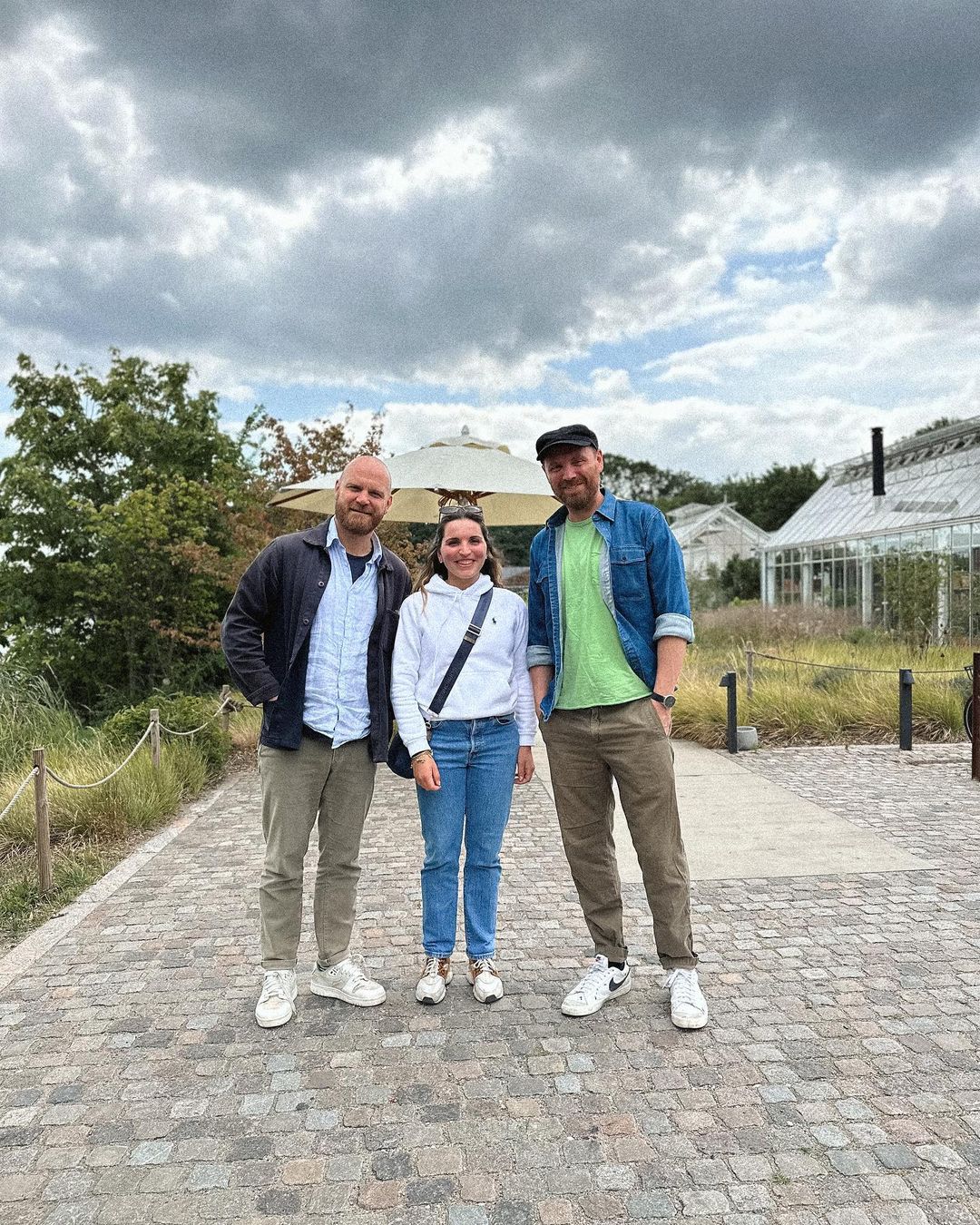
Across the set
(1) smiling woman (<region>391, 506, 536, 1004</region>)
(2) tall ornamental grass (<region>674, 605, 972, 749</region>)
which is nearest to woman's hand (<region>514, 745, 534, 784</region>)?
(1) smiling woman (<region>391, 506, 536, 1004</region>)

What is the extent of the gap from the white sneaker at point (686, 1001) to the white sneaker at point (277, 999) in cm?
136

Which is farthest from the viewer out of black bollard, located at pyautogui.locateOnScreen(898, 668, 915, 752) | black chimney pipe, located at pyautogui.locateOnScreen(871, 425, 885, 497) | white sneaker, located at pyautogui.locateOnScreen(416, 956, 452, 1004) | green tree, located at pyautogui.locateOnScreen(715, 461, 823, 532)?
green tree, located at pyautogui.locateOnScreen(715, 461, 823, 532)

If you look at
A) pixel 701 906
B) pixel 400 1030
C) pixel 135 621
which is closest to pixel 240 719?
pixel 135 621

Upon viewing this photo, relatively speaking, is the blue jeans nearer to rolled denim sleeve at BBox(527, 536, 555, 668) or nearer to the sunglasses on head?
rolled denim sleeve at BBox(527, 536, 555, 668)

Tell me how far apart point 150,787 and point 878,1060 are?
5.39 metres

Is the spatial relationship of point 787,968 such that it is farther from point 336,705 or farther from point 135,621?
point 135,621

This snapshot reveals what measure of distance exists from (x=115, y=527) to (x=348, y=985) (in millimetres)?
12025

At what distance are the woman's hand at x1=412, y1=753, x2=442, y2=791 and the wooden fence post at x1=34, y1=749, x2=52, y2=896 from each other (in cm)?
268

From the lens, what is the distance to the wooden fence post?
492cm

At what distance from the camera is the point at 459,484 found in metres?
7.25

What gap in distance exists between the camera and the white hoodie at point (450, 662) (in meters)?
3.36

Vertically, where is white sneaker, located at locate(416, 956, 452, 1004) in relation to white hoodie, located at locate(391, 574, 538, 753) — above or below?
below

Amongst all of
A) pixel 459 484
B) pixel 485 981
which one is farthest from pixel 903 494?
pixel 485 981

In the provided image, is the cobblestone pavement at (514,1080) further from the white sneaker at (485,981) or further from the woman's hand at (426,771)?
the woman's hand at (426,771)
